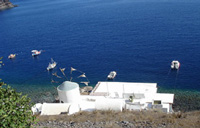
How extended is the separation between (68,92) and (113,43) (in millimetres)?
47014

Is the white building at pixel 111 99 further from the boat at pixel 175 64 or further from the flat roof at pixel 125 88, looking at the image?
the boat at pixel 175 64

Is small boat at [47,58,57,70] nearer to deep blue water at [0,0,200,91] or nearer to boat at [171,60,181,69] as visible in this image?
deep blue water at [0,0,200,91]

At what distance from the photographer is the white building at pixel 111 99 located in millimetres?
34741

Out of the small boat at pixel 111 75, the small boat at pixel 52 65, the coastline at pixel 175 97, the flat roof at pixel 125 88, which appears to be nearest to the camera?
the coastline at pixel 175 97

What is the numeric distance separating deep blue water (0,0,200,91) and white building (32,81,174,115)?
1047 centimetres

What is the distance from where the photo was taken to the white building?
114 feet

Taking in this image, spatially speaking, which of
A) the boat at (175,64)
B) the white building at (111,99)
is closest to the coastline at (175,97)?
the white building at (111,99)

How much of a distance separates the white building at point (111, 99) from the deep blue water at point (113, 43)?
10475 mm

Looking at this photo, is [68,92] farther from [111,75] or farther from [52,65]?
[52,65]

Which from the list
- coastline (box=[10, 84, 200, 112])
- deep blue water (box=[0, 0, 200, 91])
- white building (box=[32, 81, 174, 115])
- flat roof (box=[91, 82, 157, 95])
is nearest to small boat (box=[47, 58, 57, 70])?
deep blue water (box=[0, 0, 200, 91])

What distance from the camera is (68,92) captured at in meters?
37.8

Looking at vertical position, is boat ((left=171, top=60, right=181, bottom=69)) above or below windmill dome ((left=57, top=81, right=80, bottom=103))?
below

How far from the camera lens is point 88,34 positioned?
94.7 meters

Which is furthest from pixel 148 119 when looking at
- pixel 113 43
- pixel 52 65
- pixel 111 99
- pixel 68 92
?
pixel 113 43
